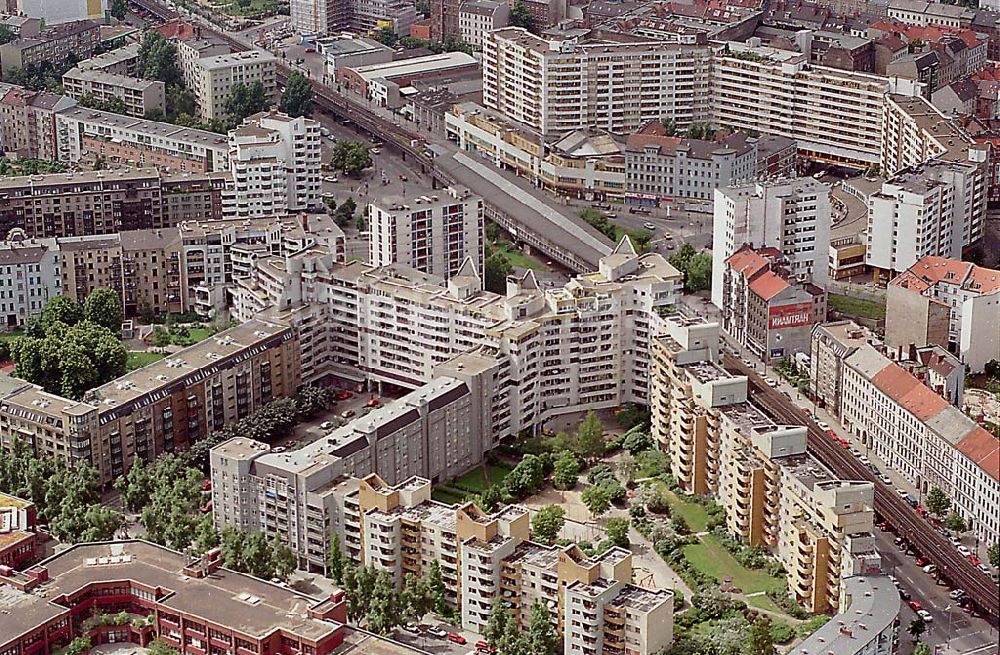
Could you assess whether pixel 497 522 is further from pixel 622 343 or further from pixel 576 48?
pixel 576 48

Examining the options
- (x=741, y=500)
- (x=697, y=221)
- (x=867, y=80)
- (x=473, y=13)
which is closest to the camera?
(x=741, y=500)

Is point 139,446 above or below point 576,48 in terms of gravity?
below

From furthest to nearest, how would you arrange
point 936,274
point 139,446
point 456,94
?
point 456,94 → point 936,274 → point 139,446

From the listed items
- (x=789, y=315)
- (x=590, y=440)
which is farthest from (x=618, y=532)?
(x=789, y=315)

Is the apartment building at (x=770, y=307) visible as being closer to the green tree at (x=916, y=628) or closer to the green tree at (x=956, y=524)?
the green tree at (x=956, y=524)

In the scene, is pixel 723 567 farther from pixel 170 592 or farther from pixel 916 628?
pixel 170 592

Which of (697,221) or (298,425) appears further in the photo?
(697,221)

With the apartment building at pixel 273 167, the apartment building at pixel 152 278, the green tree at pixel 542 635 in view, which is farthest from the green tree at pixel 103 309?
the green tree at pixel 542 635

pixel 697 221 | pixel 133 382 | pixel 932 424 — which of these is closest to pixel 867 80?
pixel 697 221

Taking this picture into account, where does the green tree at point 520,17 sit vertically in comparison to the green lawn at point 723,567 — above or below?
above
